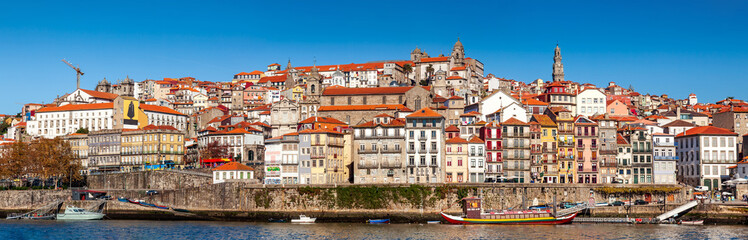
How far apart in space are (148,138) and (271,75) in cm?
8099

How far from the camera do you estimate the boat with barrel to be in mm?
68062

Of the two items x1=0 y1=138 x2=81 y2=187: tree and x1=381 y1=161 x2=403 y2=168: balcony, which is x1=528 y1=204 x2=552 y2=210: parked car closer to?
x1=381 y1=161 x2=403 y2=168: balcony

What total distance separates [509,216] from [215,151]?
43460 mm

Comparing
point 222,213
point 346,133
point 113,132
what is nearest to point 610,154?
point 346,133

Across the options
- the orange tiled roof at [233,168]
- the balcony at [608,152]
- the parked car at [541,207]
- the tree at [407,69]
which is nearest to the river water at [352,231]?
the parked car at [541,207]

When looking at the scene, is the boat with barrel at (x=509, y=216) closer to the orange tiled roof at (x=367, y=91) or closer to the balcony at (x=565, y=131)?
the balcony at (x=565, y=131)

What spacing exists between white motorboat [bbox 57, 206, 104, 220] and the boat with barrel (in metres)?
36.8

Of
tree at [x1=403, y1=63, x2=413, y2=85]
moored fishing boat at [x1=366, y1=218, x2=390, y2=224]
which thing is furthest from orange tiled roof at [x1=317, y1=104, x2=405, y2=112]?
tree at [x1=403, y1=63, x2=413, y2=85]

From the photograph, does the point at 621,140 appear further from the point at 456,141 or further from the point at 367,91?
the point at 367,91

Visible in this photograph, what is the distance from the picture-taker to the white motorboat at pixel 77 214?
3132 inches

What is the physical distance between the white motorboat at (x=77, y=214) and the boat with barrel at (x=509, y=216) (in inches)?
1447

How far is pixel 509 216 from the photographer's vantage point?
68375mm

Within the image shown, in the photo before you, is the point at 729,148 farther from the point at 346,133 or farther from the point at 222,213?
the point at 222,213

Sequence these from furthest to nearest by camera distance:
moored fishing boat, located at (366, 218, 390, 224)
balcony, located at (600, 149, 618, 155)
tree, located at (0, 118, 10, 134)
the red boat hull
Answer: tree, located at (0, 118, 10, 134), balcony, located at (600, 149, 618, 155), moored fishing boat, located at (366, 218, 390, 224), the red boat hull
